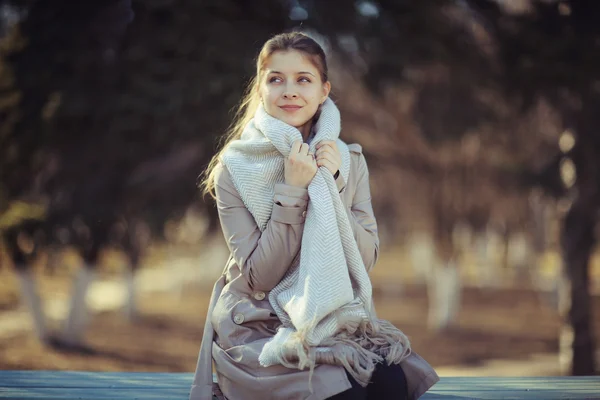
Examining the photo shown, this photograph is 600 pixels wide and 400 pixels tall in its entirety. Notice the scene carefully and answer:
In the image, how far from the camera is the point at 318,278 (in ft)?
6.82

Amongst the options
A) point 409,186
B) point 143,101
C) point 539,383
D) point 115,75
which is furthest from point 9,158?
point 409,186

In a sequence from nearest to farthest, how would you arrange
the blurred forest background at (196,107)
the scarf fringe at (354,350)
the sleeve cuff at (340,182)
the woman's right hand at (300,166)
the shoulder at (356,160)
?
the scarf fringe at (354,350)
the woman's right hand at (300,166)
the sleeve cuff at (340,182)
the shoulder at (356,160)
the blurred forest background at (196,107)

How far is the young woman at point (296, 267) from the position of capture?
2.08 m

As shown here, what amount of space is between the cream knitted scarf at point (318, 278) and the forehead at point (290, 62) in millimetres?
169

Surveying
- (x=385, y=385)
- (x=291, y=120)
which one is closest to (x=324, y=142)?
(x=291, y=120)

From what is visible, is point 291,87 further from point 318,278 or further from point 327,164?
point 318,278

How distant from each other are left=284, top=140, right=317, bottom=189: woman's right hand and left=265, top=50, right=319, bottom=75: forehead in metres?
0.29

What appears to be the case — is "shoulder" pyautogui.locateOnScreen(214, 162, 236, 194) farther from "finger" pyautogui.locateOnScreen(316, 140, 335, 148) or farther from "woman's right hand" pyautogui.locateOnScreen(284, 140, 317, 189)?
"finger" pyautogui.locateOnScreen(316, 140, 335, 148)

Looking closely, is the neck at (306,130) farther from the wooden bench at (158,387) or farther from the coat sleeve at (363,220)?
the wooden bench at (158,387)

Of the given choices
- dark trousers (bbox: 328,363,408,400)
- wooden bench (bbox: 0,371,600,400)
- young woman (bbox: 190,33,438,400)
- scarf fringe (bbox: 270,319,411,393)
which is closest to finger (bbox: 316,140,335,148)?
young woman (bbox: 190,33,438,400)

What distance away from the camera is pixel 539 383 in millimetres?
2928

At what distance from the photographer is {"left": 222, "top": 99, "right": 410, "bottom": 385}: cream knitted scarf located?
2068 millimetres

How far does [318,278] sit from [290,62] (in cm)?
78

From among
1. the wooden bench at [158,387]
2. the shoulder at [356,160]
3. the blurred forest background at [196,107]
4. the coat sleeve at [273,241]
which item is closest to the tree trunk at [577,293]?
the blurred forest background at [196,107]
